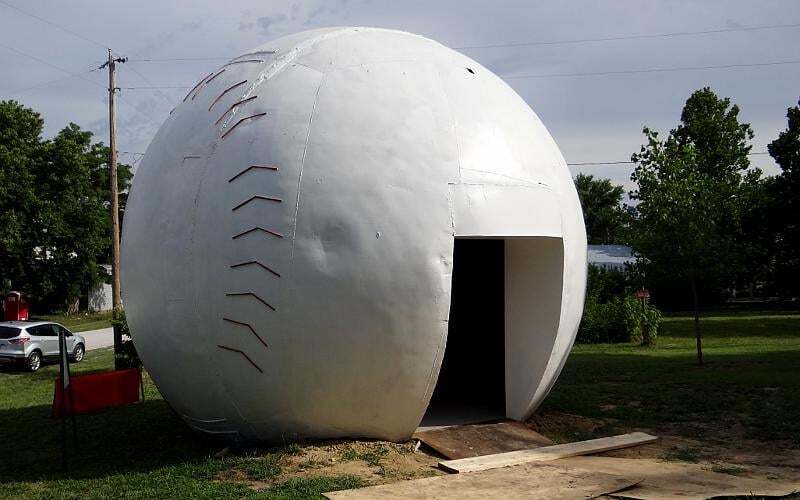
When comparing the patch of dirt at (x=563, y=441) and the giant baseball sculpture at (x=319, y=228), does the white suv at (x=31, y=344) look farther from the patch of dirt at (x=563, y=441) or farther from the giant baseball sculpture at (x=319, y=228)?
the patch of dirt at (x=563, y=441)

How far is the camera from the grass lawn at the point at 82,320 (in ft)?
→ 108

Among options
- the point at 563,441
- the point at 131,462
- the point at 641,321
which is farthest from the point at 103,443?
the point at 641,321

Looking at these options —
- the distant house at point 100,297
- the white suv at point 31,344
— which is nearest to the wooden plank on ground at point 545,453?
the white suv at point 31,344

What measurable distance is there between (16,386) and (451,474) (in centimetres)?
1203

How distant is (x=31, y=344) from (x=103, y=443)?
1093 centimetres

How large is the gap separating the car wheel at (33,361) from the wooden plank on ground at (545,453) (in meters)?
14.8

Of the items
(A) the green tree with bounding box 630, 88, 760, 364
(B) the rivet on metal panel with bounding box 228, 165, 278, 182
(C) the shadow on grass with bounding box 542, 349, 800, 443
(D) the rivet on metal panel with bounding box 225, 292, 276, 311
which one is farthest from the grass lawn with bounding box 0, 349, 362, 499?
(A) the green tree with bounding box 630, 88, 760, 364

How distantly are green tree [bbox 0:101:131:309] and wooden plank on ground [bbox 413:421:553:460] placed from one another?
30.3 meters

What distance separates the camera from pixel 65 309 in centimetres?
4000

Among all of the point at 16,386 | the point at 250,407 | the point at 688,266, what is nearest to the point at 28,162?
the point at 16,386

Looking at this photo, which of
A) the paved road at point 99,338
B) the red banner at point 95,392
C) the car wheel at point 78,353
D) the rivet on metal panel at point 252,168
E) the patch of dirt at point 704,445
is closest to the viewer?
the rivet on metal panel at point 252,168

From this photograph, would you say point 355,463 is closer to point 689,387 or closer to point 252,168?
point 252,168

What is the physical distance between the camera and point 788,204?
28.7 m

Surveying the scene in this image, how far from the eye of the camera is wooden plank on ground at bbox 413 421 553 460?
26.6ft
